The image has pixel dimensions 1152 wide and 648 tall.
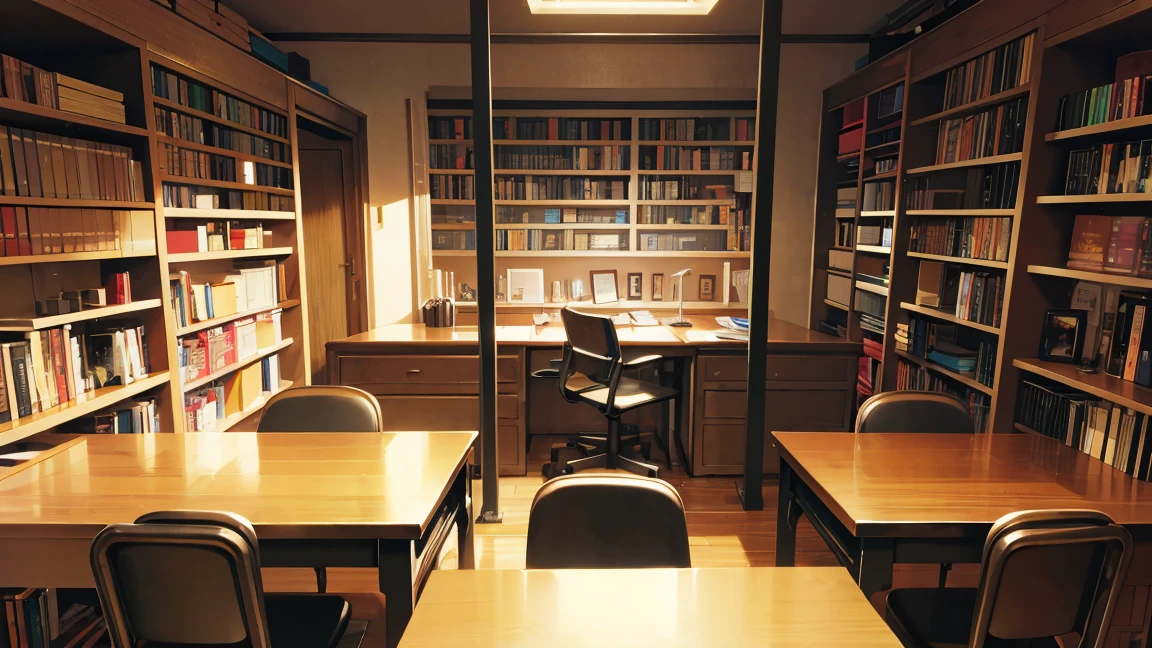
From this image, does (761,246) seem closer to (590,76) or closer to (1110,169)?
(1110,169)

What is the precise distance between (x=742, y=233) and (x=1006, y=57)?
2.54 m

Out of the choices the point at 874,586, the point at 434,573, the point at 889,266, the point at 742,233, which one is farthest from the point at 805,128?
the point at 434,573

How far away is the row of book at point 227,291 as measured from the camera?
329cm

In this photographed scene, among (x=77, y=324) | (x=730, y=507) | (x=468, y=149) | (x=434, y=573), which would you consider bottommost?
(x=730, y=507)

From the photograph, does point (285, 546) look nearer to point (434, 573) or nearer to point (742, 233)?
point (434, 573)

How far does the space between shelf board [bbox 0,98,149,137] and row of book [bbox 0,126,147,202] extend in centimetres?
7

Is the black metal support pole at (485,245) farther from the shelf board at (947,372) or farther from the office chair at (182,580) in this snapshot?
the shelf board at (947,372)

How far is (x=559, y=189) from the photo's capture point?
549 cm

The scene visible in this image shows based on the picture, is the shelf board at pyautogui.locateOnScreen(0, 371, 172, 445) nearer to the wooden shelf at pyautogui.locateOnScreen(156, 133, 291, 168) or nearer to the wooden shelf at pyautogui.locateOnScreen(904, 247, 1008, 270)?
the wooden shelf at pyautogui.locateOnScreen(156, 133, 291, 168)

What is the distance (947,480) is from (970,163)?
2.05 meters

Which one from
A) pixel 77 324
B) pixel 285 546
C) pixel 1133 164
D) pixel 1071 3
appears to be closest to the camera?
pixel 285 546

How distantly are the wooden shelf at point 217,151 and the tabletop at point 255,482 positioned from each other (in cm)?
153

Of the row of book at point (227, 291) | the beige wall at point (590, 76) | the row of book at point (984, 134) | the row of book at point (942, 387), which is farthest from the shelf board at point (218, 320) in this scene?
the row of book at point (984, 134)

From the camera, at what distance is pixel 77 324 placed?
9.27 feet
